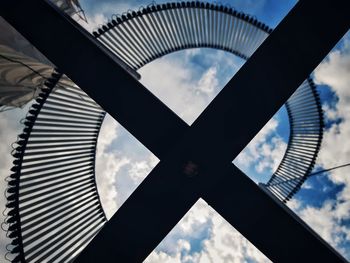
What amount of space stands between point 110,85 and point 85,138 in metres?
3.20

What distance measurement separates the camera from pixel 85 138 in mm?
6492

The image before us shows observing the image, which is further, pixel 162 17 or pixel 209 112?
pixel 162 17

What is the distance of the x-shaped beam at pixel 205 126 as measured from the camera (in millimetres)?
3410

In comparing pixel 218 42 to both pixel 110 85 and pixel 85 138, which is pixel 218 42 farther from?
pixel 110 85

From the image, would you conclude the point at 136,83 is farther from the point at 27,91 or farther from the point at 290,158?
the point at 290,158

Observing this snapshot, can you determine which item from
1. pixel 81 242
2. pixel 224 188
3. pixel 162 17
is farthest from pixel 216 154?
pixel 162 17

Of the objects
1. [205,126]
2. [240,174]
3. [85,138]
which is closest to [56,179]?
[85,138]

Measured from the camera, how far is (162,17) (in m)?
8.34

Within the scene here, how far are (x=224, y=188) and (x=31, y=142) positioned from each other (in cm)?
338

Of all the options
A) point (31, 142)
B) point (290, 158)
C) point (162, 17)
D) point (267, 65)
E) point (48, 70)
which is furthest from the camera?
point (290, 158)

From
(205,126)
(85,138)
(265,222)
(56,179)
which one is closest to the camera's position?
(205,126)

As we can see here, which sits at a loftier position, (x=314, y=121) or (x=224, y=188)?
(x=314, y=121)

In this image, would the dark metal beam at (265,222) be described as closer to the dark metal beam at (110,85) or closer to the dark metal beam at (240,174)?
the dark metal beam at (240,174)

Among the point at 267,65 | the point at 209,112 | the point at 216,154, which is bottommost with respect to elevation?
the point at 216,154
